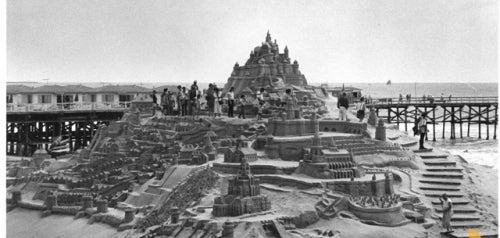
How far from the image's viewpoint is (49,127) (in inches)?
2867

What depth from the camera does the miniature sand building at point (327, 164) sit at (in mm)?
40703

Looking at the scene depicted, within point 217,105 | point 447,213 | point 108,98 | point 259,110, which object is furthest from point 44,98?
point 447,213

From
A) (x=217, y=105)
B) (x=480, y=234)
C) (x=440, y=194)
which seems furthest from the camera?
(x=217, y=105)

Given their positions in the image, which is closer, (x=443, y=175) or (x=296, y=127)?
(x=443, y=175)

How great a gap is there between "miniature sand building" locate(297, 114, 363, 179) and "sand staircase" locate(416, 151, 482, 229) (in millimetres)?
4344

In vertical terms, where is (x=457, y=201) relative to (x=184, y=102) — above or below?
below

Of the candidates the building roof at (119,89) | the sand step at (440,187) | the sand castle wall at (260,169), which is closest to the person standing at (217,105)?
the sand castle wall at (260,169)

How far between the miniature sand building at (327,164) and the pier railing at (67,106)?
33.5 m

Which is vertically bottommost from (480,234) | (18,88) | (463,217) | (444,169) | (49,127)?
(480,234)

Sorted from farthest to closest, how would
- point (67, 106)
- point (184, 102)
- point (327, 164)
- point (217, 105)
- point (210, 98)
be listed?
point (67, 106)
point (184, 102)
point (217, 105)
point (210, 98)
point (327, 164)

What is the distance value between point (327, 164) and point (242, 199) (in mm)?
7406

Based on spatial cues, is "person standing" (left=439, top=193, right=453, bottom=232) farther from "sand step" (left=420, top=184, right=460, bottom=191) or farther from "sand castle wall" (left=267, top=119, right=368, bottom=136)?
"sand castle wall" (left=267, top=119, right=368, bottom=136)

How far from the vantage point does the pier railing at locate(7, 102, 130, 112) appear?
67.9 m

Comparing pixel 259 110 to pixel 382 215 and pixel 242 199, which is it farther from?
pixel 382 215
